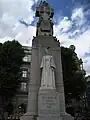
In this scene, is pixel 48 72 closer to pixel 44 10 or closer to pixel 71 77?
pixel 44 10

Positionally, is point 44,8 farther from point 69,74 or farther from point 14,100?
point 14,100

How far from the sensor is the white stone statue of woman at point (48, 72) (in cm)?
1352

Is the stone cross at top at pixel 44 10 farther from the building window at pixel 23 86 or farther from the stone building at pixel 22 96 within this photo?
the building window at pixel 23 86

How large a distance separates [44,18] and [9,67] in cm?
1319

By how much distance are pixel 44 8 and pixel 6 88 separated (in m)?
14.6

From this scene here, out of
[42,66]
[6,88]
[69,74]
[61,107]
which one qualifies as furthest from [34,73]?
[6,88]

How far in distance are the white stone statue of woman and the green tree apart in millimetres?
13505

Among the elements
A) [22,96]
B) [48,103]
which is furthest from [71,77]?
[22,96]

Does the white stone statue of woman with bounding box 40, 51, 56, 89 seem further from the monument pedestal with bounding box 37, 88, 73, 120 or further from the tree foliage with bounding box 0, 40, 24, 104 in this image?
the tree foliage with bounding box 0, 40, 24, 104

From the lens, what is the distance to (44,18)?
54.8ft

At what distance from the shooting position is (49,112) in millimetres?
12336

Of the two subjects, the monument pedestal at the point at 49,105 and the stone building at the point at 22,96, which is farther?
the stone building at the point at 22,96

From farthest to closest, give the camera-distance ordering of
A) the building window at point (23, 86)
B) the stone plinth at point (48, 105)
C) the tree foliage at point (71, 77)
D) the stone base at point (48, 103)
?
the building window at point (23, 86), the tree foliage at point (71, 77), the stone base at point (48, 103), the stone plinth at point (48, 105)

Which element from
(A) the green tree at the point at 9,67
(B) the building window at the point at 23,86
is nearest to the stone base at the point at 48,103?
(A) the green tree at the point at 9,67
